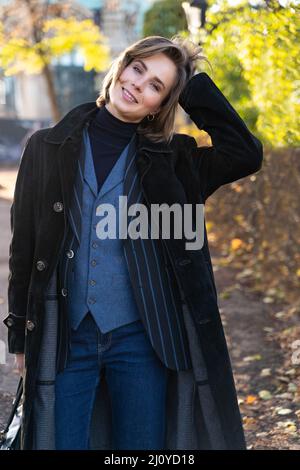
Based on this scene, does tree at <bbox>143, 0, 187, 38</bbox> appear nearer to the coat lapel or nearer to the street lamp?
the street lamp

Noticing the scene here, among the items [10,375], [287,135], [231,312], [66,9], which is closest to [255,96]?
[287,135]

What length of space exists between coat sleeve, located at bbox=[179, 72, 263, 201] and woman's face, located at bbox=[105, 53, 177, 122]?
0.13 m

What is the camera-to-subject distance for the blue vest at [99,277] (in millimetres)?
2412

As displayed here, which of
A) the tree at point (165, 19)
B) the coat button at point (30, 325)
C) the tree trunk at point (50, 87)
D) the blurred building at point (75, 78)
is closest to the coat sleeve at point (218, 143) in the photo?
the coat button at point (30, 325)

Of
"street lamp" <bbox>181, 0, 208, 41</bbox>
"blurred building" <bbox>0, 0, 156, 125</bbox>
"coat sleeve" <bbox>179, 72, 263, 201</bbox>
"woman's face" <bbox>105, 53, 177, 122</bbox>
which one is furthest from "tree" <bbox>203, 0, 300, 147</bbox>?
"blurred building" <bbox>0, 0, 156, 125</bbox>

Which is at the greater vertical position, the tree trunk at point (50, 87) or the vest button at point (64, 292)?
the vest button at point (64, 292)

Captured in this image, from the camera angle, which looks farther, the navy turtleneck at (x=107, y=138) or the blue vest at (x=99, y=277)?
the navy turtleneck at (x=107, y=138)

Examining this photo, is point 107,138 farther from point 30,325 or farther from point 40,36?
point 40,36

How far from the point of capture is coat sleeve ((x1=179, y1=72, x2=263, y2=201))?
2.62 meters

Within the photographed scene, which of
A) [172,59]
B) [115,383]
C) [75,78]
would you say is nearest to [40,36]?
[172,59]

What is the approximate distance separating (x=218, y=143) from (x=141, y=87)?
0.37 meters

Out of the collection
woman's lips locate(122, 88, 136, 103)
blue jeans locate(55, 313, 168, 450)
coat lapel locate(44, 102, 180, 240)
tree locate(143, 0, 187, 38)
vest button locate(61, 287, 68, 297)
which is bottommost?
tree locate(143, 0, 187, 38)

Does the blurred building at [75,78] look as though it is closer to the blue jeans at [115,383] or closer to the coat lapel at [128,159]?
the coat lapel at [128,159]

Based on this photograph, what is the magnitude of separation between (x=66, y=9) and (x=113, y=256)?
51.0 ft
